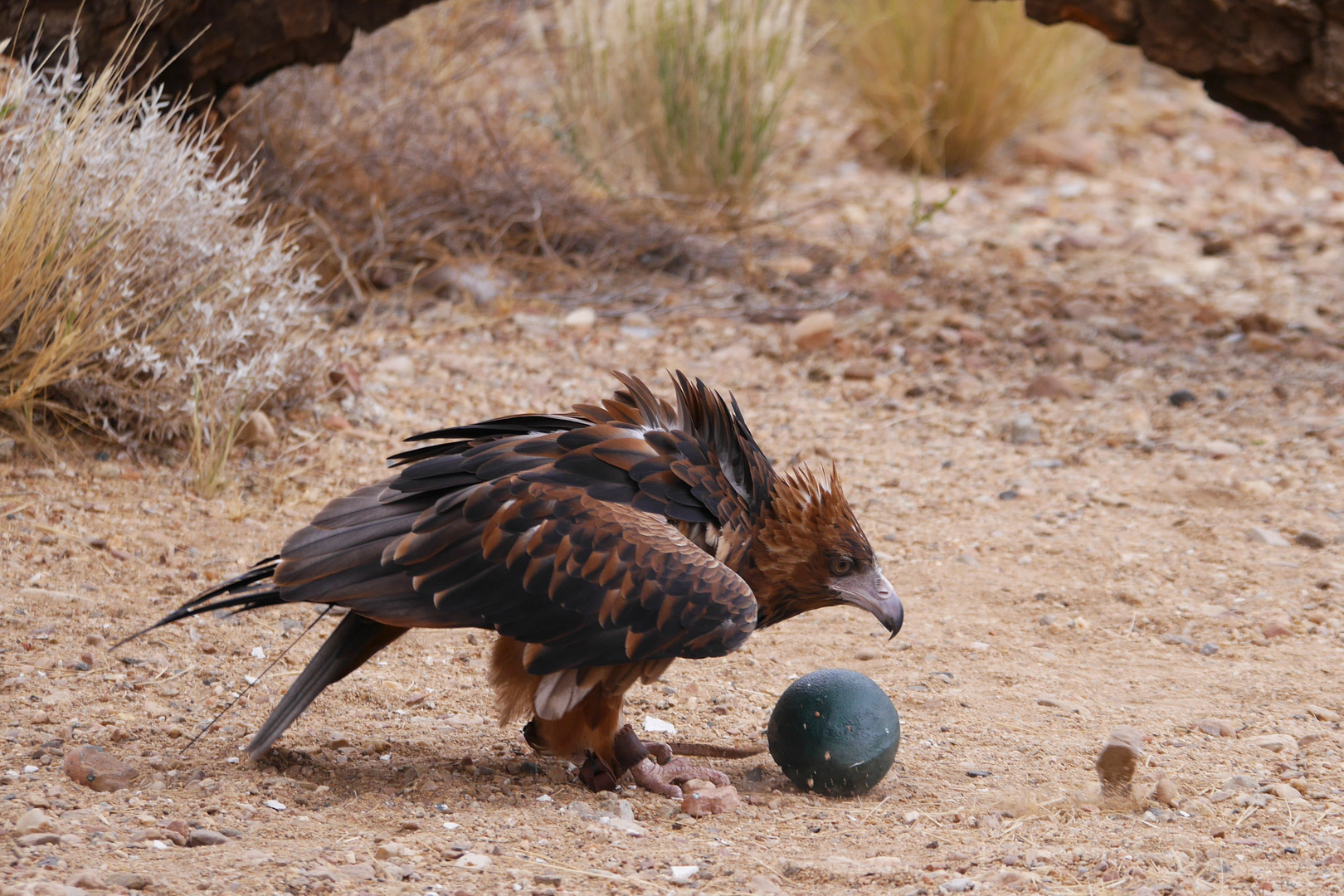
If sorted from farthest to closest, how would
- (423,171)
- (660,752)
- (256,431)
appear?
(423,171)
(256,431)
(660,752)

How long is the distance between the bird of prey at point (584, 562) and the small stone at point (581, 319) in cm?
339

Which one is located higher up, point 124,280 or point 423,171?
point 423,171

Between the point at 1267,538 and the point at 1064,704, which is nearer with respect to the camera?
the point at 1064,704

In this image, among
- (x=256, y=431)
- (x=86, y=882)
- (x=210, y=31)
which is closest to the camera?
(x=86, y=882)

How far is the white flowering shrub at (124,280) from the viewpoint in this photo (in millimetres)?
4348

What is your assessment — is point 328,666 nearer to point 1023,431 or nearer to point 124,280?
point 124,280

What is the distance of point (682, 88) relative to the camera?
7.92 metres

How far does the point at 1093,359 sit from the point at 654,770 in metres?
4.30

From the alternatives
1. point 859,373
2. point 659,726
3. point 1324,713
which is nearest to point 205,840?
point 659,726

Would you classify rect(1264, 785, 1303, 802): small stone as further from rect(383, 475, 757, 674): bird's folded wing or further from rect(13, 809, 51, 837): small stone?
rect(13, 809, 51, 837): small stone

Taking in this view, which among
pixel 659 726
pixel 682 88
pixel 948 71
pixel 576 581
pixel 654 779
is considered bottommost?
pixel 659 726

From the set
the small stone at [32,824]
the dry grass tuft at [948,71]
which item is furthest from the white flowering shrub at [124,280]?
the dry grass tuft at [948,71]

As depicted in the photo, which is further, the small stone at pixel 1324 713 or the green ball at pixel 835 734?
the small stone at pixel 1324 713

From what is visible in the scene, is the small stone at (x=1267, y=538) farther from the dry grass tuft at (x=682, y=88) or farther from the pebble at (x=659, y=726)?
the dry grass tuft at (x=682, y=88)
